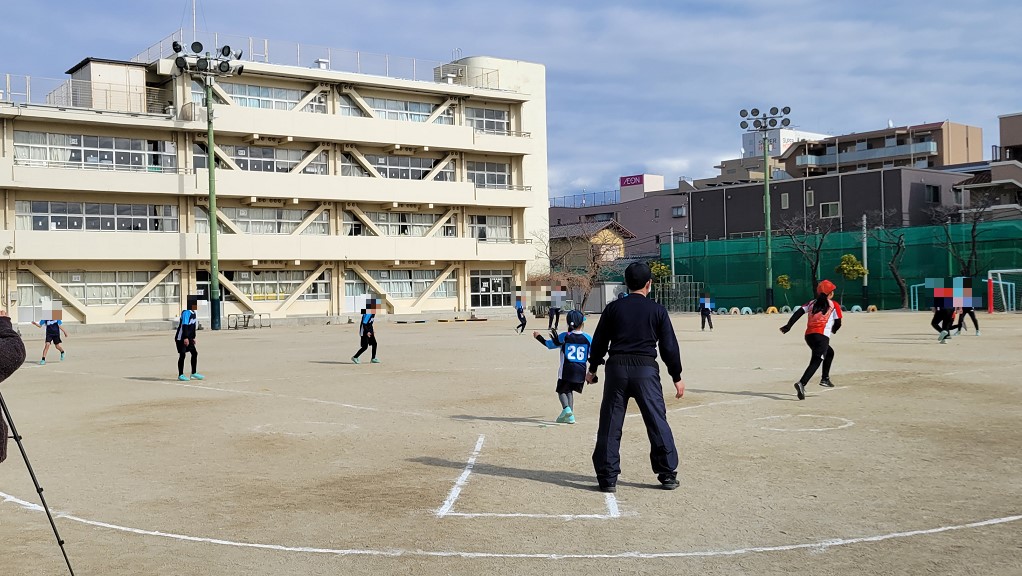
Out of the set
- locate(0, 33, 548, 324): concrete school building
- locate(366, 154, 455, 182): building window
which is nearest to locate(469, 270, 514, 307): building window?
locate(0, 33, 548, 324): concrete school building

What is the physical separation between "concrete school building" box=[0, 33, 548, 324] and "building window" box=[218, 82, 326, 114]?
0.08 meters

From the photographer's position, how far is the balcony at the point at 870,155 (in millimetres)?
78125

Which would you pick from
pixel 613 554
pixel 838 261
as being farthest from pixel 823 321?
pixel 838 261

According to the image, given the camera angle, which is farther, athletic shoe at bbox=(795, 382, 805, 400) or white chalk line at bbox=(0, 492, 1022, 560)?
athletic shoe at bbox=(795, 382, 805, 400)

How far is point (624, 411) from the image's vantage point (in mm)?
7723

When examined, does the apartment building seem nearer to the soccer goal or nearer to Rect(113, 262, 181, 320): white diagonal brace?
the soccer goal

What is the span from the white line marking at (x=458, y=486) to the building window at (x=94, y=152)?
4126cm

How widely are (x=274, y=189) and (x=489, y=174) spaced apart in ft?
49.5

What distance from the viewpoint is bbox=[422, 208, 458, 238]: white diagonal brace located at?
186ft

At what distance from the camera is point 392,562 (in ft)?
19.2

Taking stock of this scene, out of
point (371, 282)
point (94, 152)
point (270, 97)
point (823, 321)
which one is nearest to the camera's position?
point (823, 321)

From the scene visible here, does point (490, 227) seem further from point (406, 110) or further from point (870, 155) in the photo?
point (870, 155)

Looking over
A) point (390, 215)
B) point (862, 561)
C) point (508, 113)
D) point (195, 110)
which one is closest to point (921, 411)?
point (862, 561)

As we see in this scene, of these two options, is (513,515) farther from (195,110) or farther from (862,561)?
(195,110)
